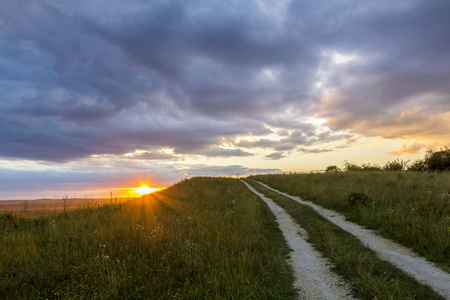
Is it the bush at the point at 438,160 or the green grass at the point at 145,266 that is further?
the bush at the point at 438,160

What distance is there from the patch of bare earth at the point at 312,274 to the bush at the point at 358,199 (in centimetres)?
669

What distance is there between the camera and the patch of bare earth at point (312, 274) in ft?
16.1

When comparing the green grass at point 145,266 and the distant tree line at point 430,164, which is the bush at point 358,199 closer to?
the green grass at point 145,266

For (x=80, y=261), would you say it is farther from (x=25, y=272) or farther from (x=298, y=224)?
(x=298, y=224)

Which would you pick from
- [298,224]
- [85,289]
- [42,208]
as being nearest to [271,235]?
[298,224]

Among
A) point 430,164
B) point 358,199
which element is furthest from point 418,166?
point 358,199

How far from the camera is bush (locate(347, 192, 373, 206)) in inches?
532

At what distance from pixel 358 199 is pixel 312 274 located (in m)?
10.2

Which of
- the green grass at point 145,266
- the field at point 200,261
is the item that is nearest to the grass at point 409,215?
the field at point 200,261

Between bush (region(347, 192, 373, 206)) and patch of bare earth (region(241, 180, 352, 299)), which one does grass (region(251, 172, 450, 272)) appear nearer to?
bush (region(347, 192, 373, 206))

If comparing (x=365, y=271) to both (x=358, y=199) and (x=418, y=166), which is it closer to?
(x=358, y=199)

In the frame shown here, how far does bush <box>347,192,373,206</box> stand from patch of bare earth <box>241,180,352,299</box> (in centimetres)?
669

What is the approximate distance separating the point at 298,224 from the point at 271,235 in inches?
101

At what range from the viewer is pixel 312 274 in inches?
229
